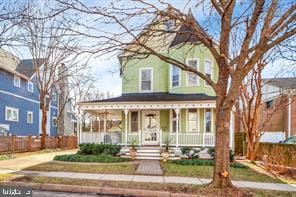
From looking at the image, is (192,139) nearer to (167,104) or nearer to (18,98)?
(167,104)

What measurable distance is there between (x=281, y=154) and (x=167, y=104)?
7.13m

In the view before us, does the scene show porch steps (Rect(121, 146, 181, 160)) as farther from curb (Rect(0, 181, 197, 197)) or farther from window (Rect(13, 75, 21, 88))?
window (Rect(13, 75, 21, 88))

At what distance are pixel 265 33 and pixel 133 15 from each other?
400 centimetres

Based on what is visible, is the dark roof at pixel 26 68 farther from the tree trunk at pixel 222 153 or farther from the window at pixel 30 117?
the tree trunk at pixel 222 153

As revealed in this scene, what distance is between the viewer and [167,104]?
63.9 ft

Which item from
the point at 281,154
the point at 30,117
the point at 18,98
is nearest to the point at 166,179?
the point at 281,154

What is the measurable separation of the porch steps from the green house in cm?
68

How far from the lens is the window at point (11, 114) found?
30.1m

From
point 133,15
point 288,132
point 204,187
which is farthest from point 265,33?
point 288,132

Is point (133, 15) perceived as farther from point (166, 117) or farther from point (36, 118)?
point (36, 118)

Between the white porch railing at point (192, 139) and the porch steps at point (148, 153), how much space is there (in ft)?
3.07

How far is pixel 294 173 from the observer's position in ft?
44.9

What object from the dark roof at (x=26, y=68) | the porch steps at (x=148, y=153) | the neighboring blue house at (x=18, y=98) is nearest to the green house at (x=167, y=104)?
the porch steps at (x=148, y=153)

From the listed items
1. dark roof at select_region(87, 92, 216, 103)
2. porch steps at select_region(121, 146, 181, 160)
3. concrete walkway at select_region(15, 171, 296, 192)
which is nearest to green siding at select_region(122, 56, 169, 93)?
dark roof at select_region(87, 92, 216, 103)
